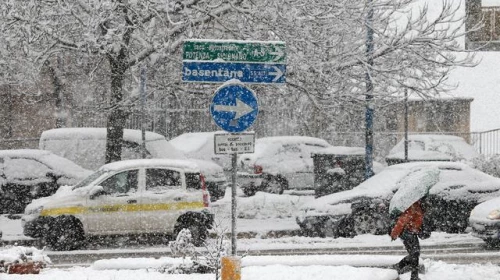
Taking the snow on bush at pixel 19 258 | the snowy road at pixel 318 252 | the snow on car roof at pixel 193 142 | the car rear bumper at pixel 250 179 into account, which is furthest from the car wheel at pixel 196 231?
the snow on car roof at pixel 193 142

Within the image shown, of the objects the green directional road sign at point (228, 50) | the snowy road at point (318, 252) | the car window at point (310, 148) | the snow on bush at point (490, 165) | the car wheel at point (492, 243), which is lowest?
the snowy road at point (318, 252)

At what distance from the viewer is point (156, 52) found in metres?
15.5

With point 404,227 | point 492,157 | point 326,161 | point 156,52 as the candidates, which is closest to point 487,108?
point 492,157

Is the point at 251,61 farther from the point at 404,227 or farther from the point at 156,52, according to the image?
the point at 156,52

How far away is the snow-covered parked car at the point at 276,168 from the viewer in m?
20.1

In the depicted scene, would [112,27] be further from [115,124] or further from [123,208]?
[123,208]

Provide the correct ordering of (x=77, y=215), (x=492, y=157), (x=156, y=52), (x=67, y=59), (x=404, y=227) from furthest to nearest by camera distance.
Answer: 1. (x=67, y=59)
2. (x=492, y=157)
3. (x=156, y=52)
4. (x=77, y=215)
5. (x=404, y=227)

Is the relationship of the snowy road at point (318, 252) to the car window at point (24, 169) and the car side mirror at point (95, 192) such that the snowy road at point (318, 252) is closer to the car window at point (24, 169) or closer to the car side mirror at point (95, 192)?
the car side mirror at point (95, 192)

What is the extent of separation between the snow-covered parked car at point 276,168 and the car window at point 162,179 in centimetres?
640

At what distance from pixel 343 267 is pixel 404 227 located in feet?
3.27

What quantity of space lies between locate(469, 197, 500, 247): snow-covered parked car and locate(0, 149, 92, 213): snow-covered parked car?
905 cm

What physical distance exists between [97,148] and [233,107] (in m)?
11.1

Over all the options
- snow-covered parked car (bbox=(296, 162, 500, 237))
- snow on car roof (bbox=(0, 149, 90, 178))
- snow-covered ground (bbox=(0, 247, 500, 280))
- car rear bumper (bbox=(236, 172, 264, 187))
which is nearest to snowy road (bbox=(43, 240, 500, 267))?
snow-covered parked car (bbox=(296, 162, 500, 237))

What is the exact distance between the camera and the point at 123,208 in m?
13.4
